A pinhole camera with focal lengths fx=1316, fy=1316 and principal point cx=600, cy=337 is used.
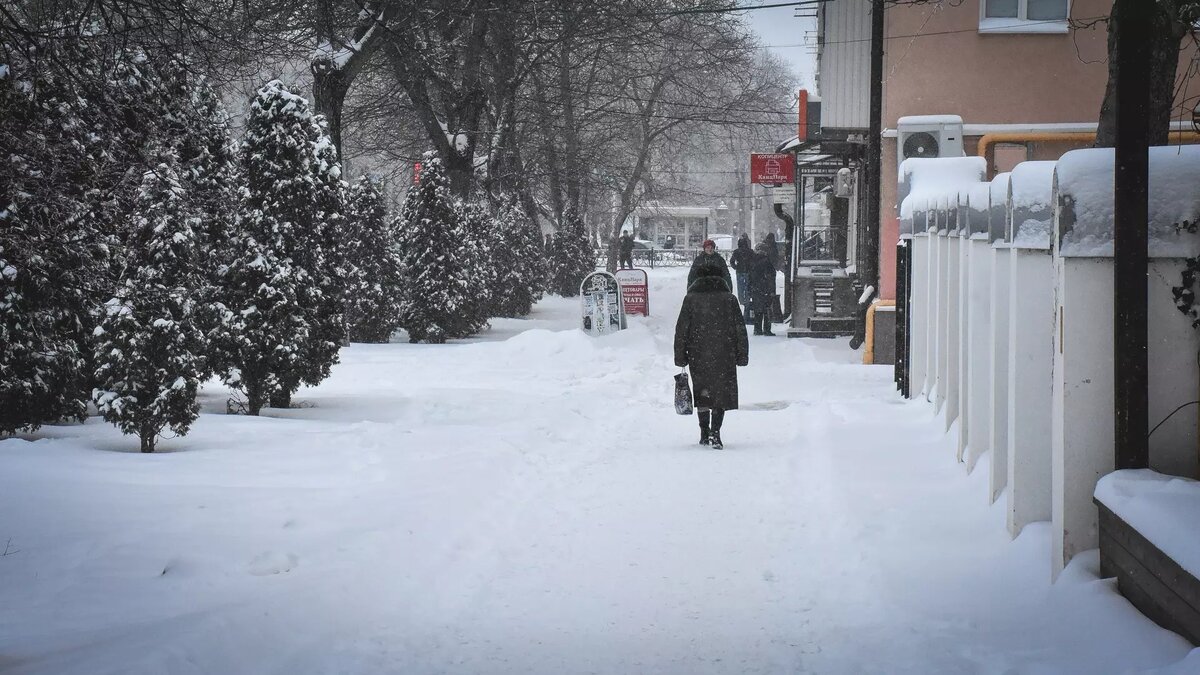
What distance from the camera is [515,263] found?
33.9 m

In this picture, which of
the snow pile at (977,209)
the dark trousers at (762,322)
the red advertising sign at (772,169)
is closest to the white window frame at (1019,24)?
the dark trousers at (762,322)

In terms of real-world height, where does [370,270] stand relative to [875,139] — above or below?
below

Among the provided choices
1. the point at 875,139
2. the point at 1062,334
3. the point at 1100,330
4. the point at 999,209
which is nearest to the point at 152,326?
the point at 999,209

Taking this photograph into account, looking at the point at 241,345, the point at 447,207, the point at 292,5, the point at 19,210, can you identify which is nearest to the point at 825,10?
the point at 447,207

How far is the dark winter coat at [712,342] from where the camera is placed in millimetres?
12047

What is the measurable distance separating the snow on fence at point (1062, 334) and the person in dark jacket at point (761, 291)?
58.2 feet

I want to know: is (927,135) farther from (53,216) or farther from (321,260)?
(53,216)

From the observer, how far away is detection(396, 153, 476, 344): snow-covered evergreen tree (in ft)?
83.5

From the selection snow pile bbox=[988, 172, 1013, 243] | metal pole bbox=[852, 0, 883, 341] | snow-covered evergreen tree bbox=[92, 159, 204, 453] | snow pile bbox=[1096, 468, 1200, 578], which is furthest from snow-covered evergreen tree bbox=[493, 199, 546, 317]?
snow pile bbox=[1096, 468, 1200, 578]

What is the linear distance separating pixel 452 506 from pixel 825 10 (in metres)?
17.7

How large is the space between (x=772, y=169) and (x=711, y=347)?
1842 cm

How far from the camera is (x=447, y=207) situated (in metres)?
25.4

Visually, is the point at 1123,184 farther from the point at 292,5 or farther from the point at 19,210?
the point at 292,5

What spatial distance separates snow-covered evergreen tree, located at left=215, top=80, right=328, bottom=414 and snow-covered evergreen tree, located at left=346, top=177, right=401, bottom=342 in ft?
39.0
